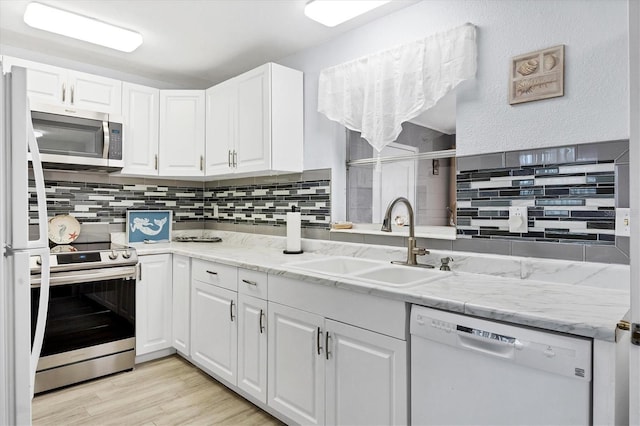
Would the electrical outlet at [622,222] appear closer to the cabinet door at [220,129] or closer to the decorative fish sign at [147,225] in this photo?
the cabinet door at [220,129]

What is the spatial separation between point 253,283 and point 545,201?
1.50 m

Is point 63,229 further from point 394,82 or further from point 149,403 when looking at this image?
point 394,82

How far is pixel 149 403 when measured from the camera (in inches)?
92.4

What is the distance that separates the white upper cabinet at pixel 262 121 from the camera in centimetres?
270

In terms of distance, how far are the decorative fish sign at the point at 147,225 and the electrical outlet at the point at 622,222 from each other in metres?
3.28

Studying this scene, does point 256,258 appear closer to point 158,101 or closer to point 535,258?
point 535,258

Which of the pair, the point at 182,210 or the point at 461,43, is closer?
the point at 461,43

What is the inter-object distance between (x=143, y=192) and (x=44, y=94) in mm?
1062

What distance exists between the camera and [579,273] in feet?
5.35

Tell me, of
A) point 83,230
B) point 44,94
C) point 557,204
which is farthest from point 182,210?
point 557,204

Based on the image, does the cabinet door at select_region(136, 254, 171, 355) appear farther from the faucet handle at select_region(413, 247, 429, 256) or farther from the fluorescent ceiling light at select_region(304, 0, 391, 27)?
the fluorescent ceiling light at select_region(304, 0, 391, 27)

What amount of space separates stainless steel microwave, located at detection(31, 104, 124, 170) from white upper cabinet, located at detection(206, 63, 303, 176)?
2.58 ft

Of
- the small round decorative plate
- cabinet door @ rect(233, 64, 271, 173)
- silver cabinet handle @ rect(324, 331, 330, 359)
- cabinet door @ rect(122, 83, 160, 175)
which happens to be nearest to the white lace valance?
cabinet door @ rect(233, 64, 271, 173)

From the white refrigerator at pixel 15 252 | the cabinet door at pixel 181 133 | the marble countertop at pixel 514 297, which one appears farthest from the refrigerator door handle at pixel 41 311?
the cabinet door at pixel 181 133
